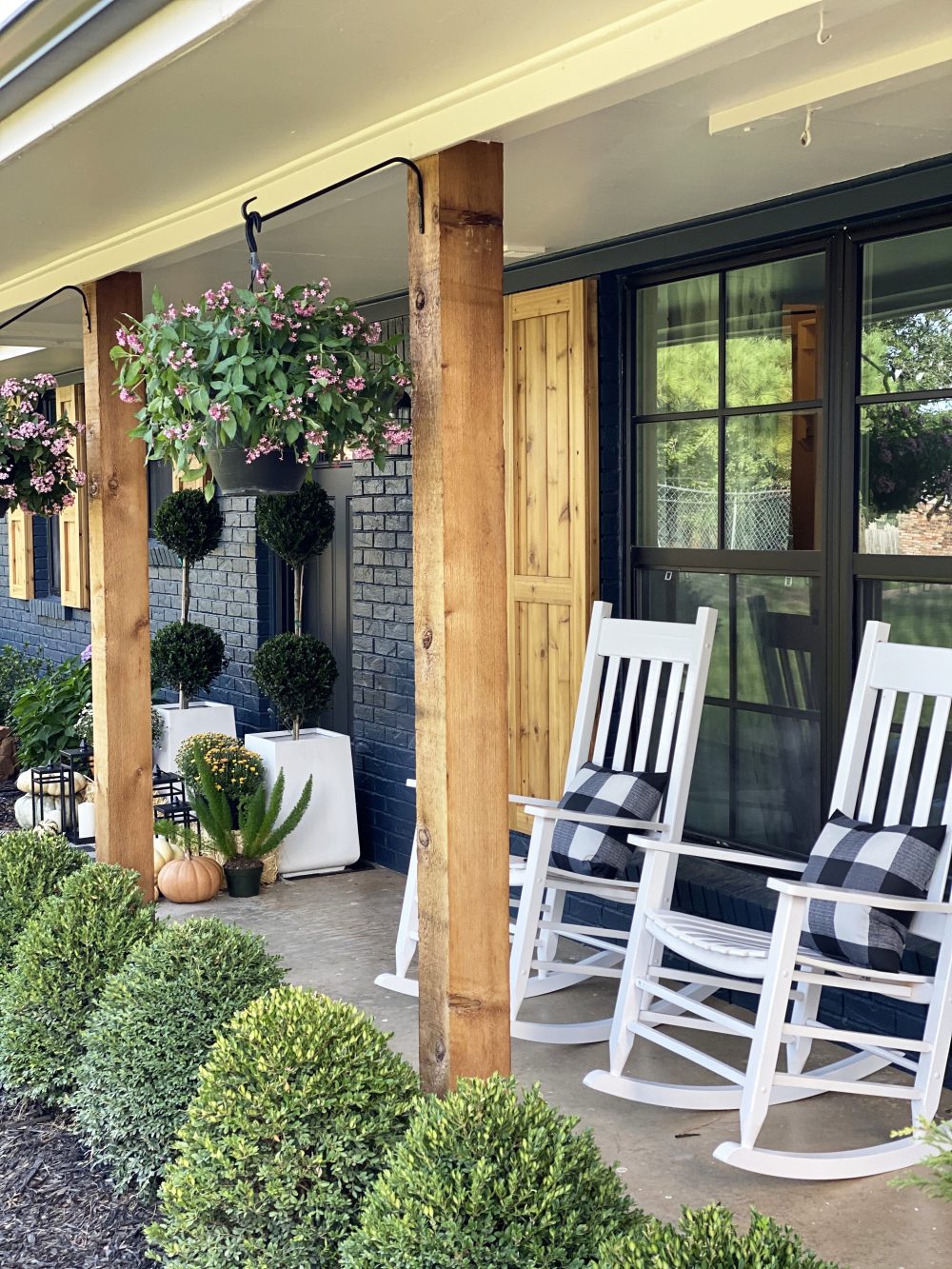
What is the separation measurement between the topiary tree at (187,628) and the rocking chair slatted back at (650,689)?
2590mm

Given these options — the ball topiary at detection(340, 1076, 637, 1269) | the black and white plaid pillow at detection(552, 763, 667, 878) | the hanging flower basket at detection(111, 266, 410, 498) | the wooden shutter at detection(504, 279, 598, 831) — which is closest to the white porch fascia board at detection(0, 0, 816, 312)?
the hanging flower basket at detection(111, 266, 410, 498)

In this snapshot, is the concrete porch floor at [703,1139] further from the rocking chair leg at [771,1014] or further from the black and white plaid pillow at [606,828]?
the black and white plaid pillow at [606,828]

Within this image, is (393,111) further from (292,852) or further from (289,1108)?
(292,852)

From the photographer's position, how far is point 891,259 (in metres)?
3.71

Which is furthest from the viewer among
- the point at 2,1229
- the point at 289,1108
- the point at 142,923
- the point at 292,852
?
the point at 292,852

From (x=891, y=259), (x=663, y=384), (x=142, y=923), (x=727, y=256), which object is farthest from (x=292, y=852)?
(x=891, y=259)

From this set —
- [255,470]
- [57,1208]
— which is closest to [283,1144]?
[57,1208]

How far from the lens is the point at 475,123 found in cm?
253

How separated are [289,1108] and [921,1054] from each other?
144 centimetres

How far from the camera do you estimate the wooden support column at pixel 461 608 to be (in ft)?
8.68

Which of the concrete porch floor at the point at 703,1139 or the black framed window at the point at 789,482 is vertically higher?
the black framed window at the point at 789,482

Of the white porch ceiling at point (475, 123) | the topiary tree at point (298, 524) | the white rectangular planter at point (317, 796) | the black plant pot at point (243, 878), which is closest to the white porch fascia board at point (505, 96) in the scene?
the white porch ceiling at point (475, 123)

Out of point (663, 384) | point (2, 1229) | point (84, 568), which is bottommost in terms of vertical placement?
point (2, 1229)

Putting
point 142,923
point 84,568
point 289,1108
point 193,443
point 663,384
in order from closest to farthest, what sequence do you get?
point 289,1108 < point 193,443 < point 142,923 < point 663,384 < point 84,568
